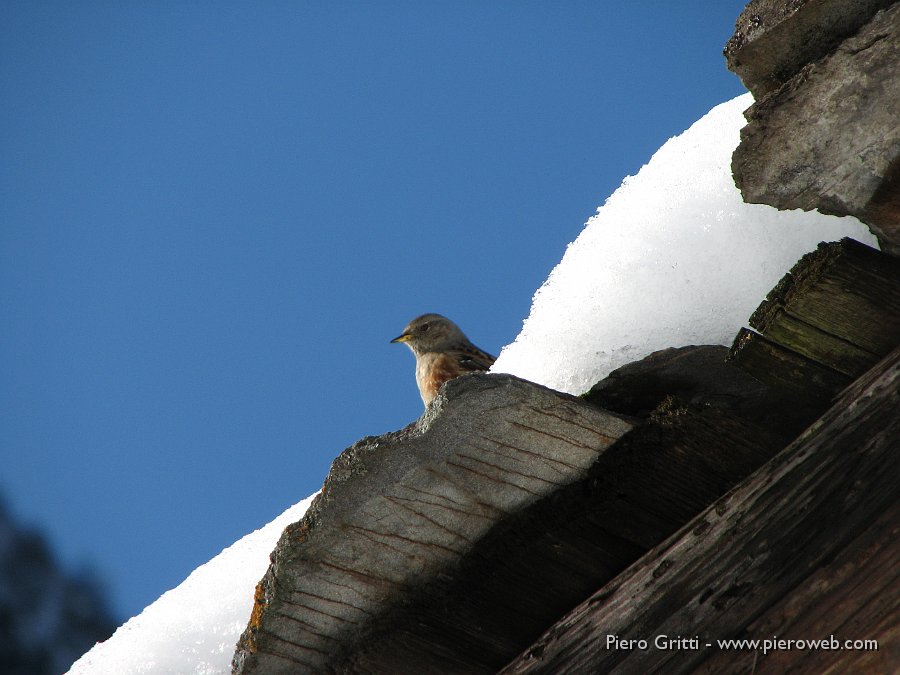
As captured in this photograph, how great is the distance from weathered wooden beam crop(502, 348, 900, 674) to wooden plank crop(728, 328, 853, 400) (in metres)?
0.06

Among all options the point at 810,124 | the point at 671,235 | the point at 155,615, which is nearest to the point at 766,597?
the point at 810,124

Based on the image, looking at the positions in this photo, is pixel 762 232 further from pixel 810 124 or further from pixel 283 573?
pixel 283 573

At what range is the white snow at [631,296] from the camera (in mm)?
2480

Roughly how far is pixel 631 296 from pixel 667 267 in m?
0.13

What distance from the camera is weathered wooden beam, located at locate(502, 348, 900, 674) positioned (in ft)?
5.39

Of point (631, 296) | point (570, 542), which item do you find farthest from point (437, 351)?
point (570, 542)

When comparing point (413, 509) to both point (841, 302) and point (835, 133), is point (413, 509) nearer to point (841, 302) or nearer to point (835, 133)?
point (841, 302)

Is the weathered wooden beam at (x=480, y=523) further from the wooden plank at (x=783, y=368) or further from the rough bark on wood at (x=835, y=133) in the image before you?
the rough bark on wood at (x=835, y=133)

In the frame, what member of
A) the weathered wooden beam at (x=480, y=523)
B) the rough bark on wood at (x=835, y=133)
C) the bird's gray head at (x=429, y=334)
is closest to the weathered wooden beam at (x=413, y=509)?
the weathered wooden beam at (x=480, y=523)

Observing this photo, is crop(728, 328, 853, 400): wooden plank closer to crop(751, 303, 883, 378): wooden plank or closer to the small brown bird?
crop(751, 303, 883, 378): wooden plank

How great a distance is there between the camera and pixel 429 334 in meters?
6.40

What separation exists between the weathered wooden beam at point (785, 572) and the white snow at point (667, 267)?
612 mm

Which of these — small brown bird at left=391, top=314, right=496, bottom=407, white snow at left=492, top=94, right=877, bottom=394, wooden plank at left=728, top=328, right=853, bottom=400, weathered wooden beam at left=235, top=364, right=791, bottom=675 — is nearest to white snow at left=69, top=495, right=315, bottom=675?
weathered wooden beam at left=235, top=364, right=791, bottom=675

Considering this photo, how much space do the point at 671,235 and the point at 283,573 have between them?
1522mm
